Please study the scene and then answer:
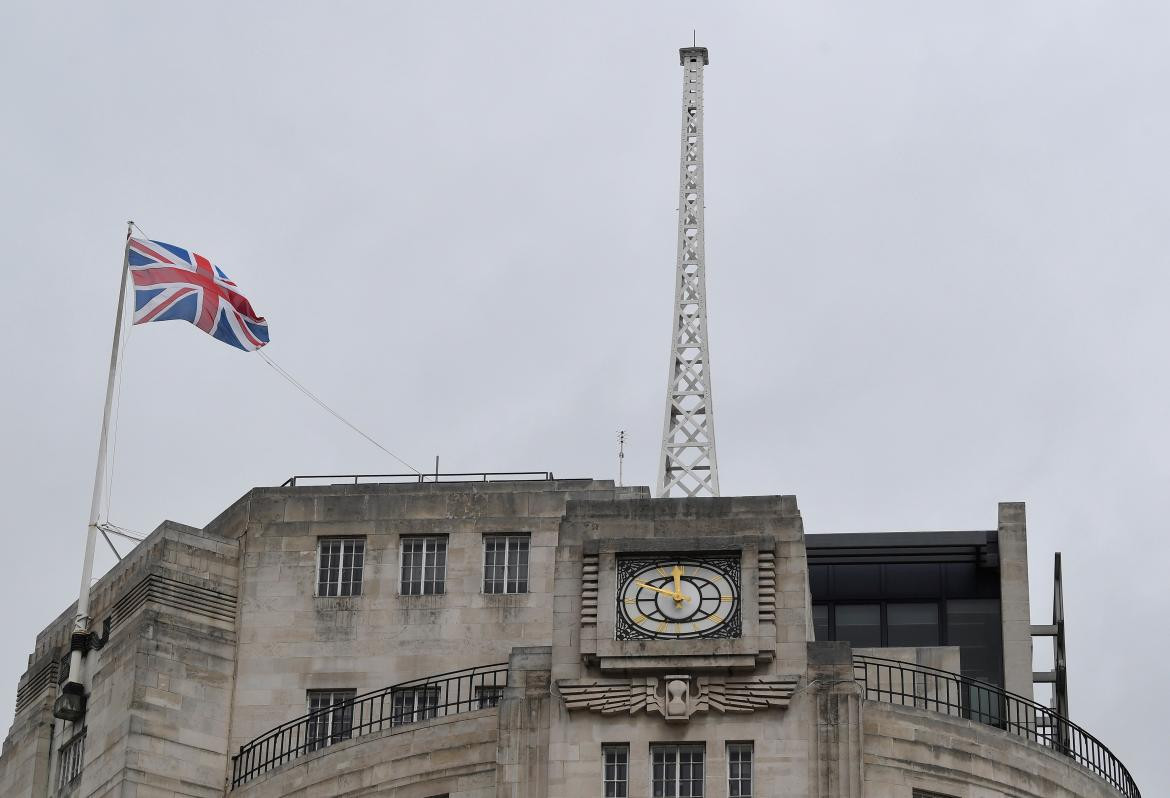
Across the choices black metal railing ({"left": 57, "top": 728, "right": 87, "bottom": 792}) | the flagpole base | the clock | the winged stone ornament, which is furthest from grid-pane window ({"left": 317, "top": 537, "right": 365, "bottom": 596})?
the winged stone ornament

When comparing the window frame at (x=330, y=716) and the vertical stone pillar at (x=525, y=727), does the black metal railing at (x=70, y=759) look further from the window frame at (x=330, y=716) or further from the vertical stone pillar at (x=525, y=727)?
the vertical stone pillar at (x=525, y=727)

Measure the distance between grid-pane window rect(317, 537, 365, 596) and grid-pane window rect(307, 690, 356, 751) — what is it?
100 inches

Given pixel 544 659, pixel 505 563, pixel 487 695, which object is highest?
pixel 505 563

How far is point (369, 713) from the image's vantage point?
66938 mm

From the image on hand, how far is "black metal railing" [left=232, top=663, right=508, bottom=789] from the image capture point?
6600cm

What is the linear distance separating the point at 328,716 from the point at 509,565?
5682mm

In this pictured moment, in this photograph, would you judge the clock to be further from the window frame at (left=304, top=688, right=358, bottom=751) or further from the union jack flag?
the union jack flag

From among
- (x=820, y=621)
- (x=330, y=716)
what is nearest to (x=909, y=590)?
(x=820, y=621)

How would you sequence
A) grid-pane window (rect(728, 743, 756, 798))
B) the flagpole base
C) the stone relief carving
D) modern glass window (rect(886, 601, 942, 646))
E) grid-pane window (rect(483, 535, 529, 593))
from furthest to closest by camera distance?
1. modern glass window (rect(886, 601, 942, 646))
2. grid-pane window (rect(483, 535, 529, 593))
3. the flagpole base
4. the stone relief carving
5. grid-pane window (rect(728, 743, 756, 798))

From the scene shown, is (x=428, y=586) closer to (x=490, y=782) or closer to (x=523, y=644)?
(x=523, y=644)

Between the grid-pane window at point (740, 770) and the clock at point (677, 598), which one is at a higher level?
the clock at point (677, 598)

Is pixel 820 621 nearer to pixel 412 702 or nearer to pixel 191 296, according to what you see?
pixel 412 702

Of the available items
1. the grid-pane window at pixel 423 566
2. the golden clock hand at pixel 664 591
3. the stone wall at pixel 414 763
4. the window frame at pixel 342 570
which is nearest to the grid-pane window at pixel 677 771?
the golden clock hand at pixel 664 591

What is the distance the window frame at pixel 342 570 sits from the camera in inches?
2734
